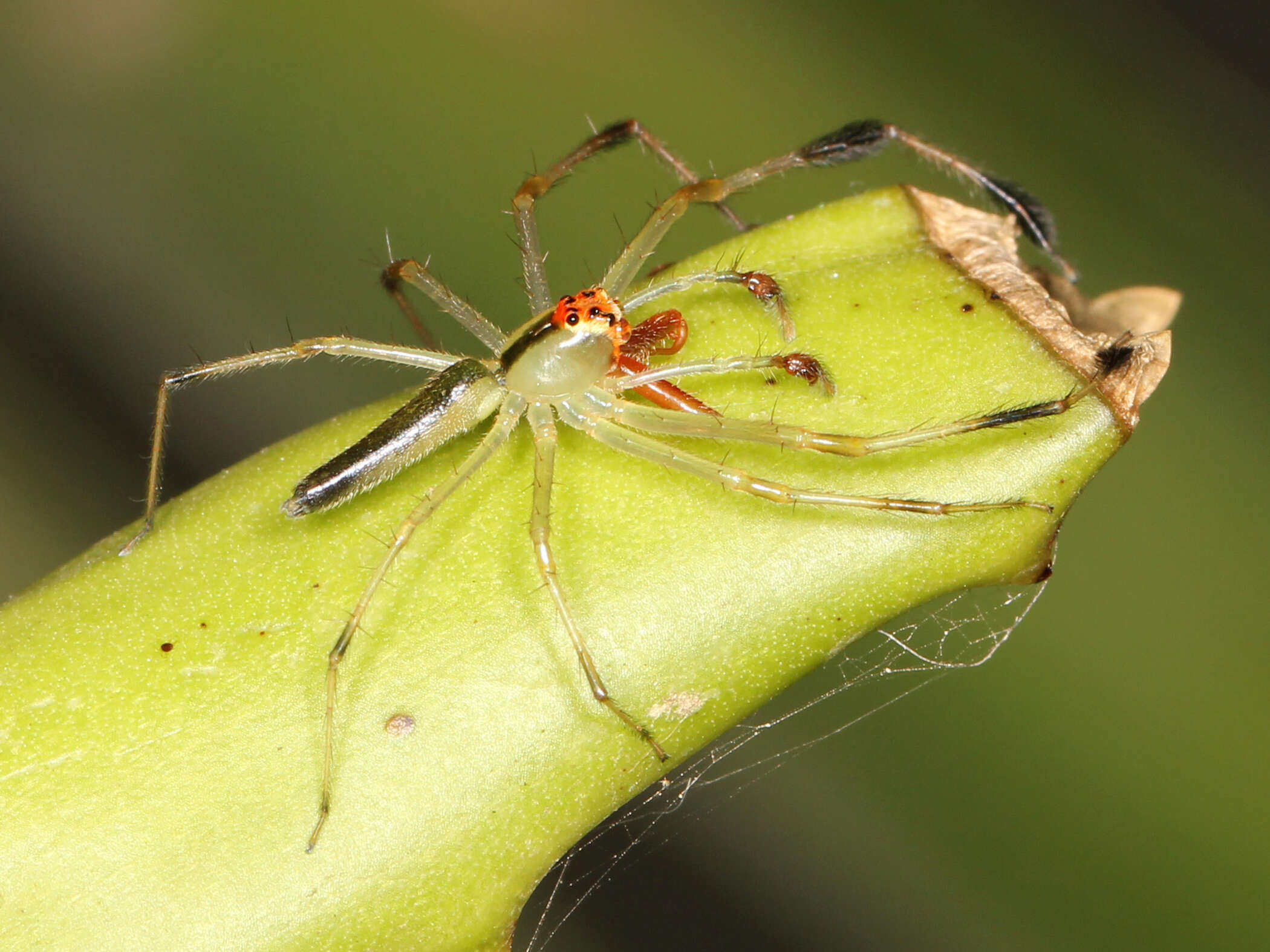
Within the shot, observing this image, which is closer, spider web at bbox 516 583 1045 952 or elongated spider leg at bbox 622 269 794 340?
elongated spider leg at bbox 622 269 794 340

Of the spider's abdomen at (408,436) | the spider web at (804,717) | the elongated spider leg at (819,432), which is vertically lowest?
the spider web at (804,717)

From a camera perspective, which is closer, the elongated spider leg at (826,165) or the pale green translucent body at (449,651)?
the pale green translucent body at (449,651)

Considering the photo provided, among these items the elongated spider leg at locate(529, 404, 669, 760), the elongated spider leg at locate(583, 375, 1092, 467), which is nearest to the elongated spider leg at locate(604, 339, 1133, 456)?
the elongated spider leg at locate(583, 375, 1092, 467)

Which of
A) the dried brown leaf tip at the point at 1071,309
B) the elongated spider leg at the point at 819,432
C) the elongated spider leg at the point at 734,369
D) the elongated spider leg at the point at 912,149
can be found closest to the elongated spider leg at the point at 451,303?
the elongated spider leg at the point at 734,369

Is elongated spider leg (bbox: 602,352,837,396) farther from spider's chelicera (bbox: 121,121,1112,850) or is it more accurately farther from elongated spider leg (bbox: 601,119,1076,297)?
elongated spider leg (bbox: 601,119,1076,297)

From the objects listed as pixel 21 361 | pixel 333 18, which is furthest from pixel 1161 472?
pixel 21 361

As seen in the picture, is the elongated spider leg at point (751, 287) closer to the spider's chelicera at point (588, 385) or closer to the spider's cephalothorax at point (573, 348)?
the spider's chelicera at point (588, 385)

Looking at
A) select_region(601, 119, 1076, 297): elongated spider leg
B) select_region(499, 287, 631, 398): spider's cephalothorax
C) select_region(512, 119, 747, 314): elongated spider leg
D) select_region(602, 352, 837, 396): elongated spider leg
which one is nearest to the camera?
select_region(602, 352, 837, 396): elongated spider leg
